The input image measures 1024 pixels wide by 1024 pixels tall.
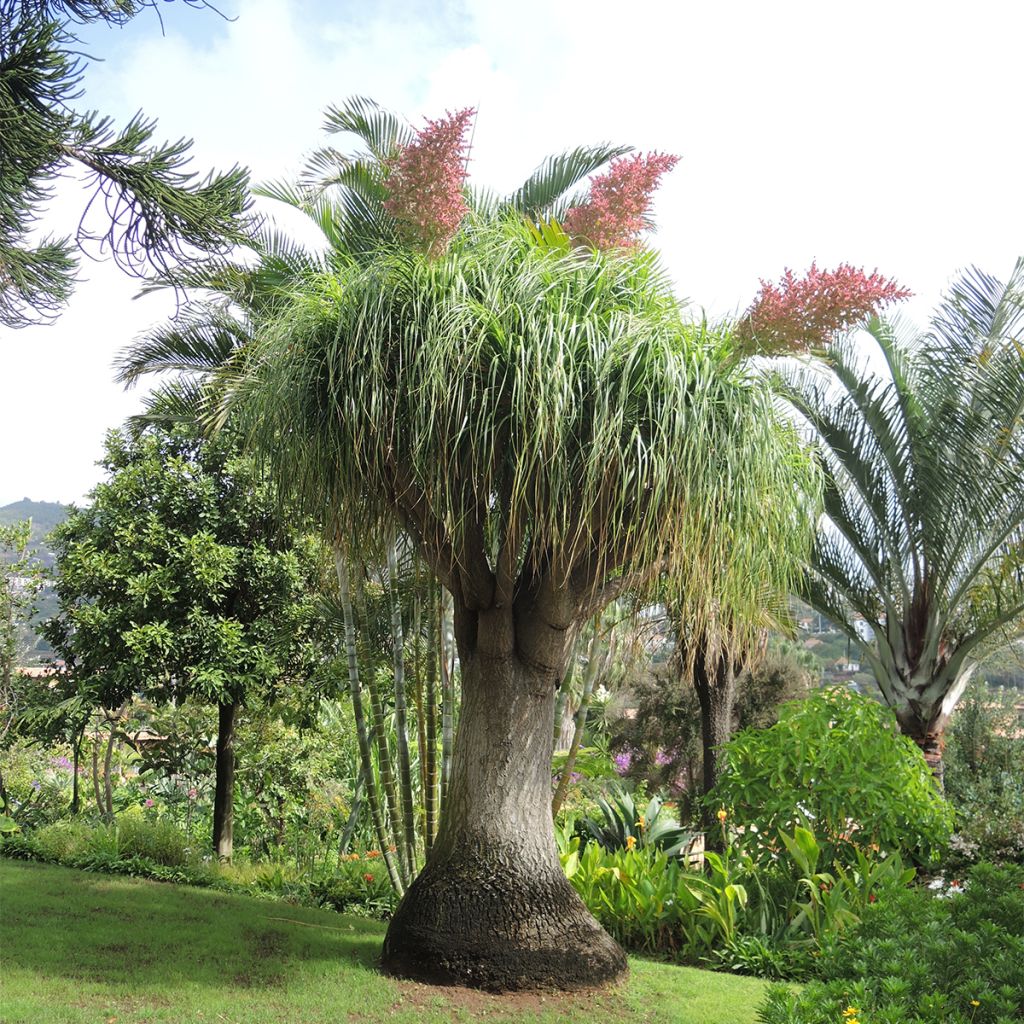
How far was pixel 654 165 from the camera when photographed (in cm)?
619

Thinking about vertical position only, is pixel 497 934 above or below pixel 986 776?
below

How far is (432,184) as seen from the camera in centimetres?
575

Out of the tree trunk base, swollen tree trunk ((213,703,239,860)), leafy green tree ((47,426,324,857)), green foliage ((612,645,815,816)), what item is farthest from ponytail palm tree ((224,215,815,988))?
green foliage ((612,645,815,816))

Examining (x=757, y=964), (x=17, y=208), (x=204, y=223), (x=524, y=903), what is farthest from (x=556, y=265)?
(x=757, y=964)

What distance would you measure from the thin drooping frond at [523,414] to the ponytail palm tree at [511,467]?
1cm

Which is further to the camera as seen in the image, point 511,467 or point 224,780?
point 224,780

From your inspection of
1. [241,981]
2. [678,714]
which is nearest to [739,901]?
[241,981]

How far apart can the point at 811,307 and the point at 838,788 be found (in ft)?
11.4

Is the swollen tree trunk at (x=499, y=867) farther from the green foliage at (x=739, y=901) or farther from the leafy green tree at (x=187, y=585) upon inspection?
the leafy green tree at (x=187, y=585)

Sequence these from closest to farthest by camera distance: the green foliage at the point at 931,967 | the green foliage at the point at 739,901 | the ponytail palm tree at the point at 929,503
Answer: the green foliage at the point at 931,967
the green foliage at the point at 739,901
the ponytail palm tree at the point at 929,503

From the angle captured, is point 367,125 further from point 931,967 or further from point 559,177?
point 931,967

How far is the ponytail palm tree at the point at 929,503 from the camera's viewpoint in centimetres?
875

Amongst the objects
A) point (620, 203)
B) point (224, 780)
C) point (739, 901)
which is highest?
point (620, 203)

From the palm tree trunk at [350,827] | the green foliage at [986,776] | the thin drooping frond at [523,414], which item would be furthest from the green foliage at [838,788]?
the palm tree trunk at [350,827]
